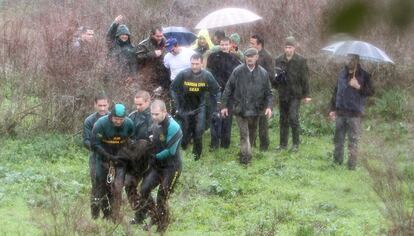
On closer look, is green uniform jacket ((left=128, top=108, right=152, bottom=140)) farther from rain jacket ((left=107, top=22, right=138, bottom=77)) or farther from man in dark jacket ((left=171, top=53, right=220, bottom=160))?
rain jacket ((left=107, top=22, right=138, bottom=77))

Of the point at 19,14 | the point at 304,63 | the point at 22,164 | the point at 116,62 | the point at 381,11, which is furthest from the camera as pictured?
the point at 19,14

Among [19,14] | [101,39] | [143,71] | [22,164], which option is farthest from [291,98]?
[19,14]

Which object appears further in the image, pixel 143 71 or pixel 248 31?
pixel 248 31

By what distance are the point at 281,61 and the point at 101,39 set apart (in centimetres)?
338

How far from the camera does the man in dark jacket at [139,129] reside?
7.92 m

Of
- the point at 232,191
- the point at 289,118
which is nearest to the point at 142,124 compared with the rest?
the point at 232,191

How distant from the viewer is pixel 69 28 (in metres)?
12.9

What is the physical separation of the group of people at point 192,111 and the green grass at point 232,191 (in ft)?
1.17

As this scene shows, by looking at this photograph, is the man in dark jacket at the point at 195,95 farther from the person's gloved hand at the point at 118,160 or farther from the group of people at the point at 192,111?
the person's gloved hand at the point at 118,160

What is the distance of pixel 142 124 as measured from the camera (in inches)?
320

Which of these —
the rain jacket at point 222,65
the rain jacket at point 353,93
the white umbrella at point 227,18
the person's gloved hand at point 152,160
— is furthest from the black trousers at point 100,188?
the white umbrella at point 227,18

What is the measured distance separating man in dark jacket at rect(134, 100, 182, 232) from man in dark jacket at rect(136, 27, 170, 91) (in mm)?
5042

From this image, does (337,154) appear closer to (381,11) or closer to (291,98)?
(291,98)

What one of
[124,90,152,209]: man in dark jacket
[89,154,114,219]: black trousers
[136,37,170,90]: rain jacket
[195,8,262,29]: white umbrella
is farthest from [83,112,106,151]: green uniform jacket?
[195,8,262,29]: white umbrella
